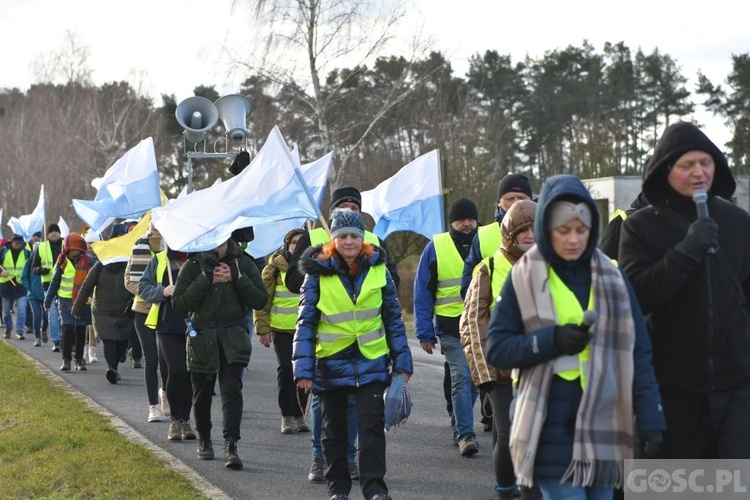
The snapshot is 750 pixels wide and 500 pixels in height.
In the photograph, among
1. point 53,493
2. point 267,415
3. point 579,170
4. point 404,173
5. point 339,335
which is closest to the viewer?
point 339,335

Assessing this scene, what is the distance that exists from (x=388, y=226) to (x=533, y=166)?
5460cm

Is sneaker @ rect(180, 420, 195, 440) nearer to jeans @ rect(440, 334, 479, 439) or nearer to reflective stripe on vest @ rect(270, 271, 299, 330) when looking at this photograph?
reflective stripe on vest @ rect(270, 271, 299, 330)

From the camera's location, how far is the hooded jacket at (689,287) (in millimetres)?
4930

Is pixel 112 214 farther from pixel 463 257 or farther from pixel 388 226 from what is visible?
pixel 463 257

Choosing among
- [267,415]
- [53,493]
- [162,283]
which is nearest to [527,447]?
[53,493]

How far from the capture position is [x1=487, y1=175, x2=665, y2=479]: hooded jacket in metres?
4.63

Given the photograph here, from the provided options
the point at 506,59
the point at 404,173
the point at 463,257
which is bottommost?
the point at 463,257

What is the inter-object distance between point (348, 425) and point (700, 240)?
358 cm

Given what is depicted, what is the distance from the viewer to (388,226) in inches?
566

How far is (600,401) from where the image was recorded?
461 cm

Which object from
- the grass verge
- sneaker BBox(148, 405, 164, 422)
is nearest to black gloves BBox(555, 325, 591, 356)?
the grass verge

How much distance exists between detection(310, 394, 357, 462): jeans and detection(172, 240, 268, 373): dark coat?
0.91m

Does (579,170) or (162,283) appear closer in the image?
(162,283)

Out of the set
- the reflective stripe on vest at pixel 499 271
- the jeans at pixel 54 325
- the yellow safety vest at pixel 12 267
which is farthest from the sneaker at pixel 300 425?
the yellow safety vest at pixel 12 267
